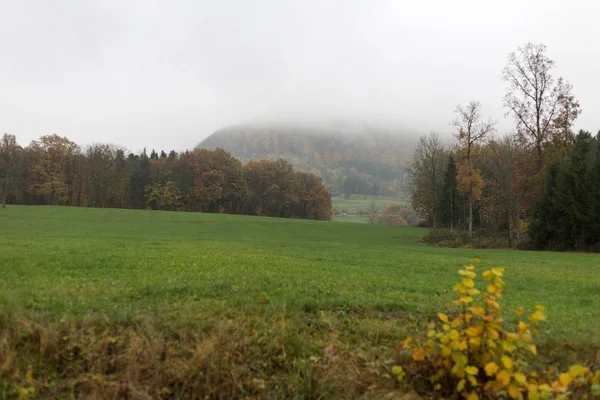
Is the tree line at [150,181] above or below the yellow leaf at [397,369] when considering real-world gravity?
above

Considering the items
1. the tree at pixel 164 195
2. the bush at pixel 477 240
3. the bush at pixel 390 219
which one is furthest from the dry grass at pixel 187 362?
the bush at pixel 390 219

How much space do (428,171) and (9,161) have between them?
249 ft

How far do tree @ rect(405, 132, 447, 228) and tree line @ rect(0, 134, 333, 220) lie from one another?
4167cm

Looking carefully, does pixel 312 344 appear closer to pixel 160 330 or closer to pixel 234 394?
pixel 234 394

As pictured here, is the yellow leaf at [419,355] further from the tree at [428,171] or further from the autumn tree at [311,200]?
the autumn tree at [311,200]

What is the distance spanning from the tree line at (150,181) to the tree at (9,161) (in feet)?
0.51

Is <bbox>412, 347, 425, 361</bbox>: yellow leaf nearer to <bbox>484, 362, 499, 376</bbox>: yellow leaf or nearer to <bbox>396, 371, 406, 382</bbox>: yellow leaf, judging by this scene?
<bbox>396, 371, 406, 382</bbox>: yellow leaf

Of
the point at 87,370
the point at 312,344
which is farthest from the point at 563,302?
the point at 87,370

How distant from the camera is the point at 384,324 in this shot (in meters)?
6.65

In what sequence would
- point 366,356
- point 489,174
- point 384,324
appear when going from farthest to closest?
1. point 489,174
2. point 384,324
3. point 366,356

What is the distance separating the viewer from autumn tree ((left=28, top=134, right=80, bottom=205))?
81.2m

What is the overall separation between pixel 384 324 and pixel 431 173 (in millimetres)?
56201

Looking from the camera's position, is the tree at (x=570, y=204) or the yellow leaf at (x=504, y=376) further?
the tree at (x=570, y=204)

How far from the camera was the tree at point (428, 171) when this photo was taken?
59031 mm
